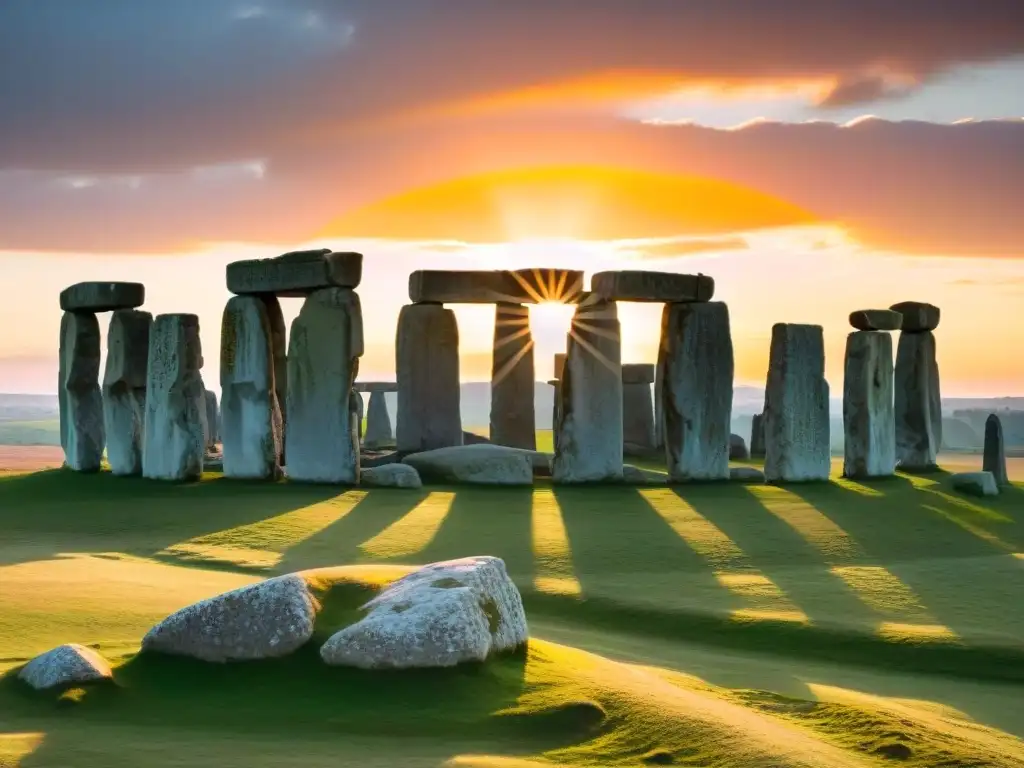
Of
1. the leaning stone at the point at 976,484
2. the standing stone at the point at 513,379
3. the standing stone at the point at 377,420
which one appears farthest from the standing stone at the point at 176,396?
the standing stone at the point at 377,420

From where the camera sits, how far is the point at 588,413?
22281mm

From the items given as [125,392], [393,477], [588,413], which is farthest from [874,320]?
[125,392]

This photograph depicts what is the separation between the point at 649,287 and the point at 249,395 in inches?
262

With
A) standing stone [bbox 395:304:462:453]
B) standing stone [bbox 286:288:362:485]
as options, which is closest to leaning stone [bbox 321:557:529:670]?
standing stone [bbox 286:288:362:485]

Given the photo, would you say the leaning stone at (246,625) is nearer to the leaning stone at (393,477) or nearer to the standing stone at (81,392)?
the leaning stone at (393,477)

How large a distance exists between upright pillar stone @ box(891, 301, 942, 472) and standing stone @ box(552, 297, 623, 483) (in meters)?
7.41

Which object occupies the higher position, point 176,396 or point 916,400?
point 176,396

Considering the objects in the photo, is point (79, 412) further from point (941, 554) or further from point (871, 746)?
point (871, 746)

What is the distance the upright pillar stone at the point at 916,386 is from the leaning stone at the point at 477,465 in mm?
8371

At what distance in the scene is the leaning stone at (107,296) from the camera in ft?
77.1

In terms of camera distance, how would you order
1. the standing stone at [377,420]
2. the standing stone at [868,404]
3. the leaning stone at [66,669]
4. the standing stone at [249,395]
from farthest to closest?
1. the standing stone at [377,420]
2. the standing stone at [868,404]
3. the standing stone at [249,395]
4. the leaning stone at [66,669]

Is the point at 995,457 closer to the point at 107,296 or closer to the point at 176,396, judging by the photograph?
the point at 176,396

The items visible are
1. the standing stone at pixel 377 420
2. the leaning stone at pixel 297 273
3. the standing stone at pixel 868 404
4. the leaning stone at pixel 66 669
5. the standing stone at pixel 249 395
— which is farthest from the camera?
the standing stone at pixel 377 420

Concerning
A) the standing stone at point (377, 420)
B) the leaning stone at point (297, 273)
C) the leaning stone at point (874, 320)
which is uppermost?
the leaning stone at point (297, 273)
